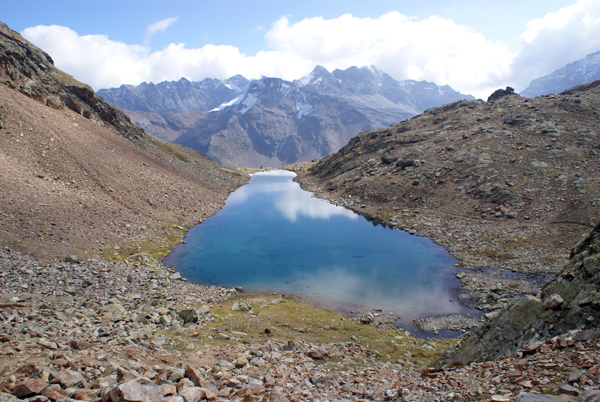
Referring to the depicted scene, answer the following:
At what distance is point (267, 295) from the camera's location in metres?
36.0

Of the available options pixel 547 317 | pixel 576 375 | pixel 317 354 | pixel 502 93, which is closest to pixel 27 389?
pixel 317 354

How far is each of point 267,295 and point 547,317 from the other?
87.8 ft

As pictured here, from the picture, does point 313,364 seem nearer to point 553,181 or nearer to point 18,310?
point 18,310

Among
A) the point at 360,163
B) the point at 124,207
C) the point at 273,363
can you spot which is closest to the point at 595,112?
the point at 360,163

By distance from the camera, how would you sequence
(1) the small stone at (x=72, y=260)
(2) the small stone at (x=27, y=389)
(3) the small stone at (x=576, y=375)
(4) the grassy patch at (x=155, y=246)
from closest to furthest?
1. (2) the small stone at (x=27, y=389)
2. (3) the small stone at (x=576, y=375)
3. (1) the small stone at (x=72, y=260)
4. (4) the grassy patch at (x=155, y=246)

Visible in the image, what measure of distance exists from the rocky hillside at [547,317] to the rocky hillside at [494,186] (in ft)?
56.0

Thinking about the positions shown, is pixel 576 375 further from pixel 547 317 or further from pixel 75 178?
pixel 75 178

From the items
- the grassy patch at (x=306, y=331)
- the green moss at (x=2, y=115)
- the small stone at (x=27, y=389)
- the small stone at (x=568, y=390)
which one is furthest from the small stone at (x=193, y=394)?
the green moss at (x=2, y=115)

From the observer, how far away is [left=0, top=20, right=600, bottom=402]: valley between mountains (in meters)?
11.6

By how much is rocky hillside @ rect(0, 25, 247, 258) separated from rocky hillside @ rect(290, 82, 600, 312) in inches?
1785

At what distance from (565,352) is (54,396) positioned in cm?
1691

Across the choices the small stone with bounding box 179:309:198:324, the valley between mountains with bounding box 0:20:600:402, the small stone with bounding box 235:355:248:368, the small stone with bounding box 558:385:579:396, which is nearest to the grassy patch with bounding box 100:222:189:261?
the valley between mountains with bounding box 0:20:600:402

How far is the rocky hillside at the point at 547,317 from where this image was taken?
44.5 ft

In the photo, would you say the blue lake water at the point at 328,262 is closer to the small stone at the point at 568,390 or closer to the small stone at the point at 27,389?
the small stone at the point at 568,390
